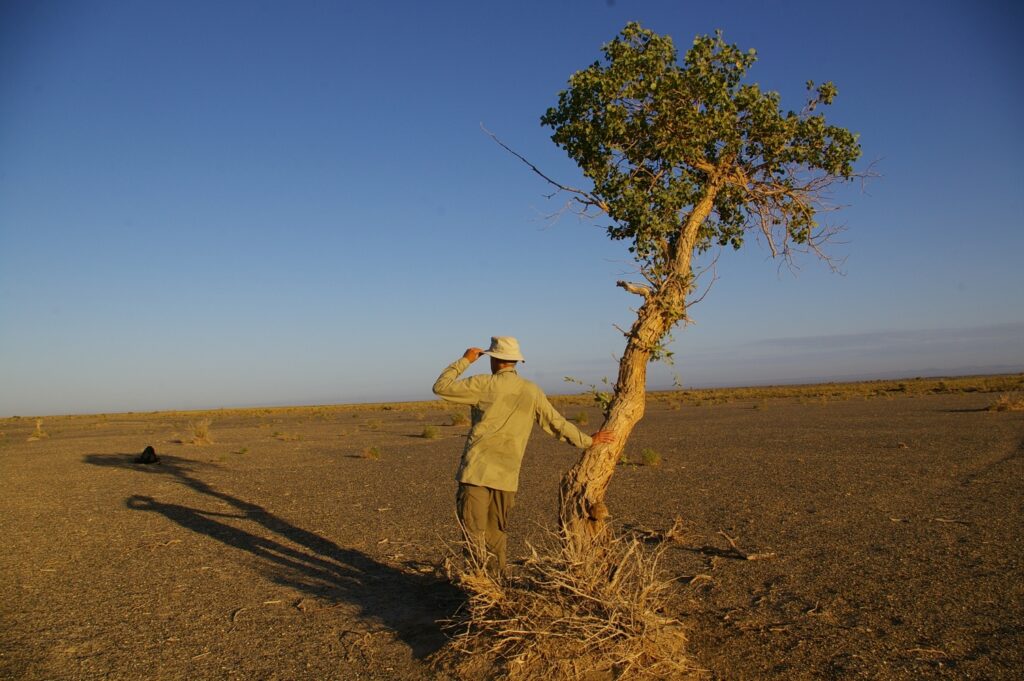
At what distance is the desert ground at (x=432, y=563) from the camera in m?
5.03

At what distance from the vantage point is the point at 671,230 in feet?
20.5

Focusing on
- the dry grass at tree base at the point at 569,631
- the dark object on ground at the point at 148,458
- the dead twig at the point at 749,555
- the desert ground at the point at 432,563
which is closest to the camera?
the dry grass at tree base at the point at 569,631

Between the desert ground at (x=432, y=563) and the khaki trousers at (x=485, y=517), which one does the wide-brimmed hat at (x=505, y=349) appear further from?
the desert ground at (x=432, y=563)

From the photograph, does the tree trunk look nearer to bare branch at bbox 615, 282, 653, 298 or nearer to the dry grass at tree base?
bare branch at bbox 615, 282, 653, 298

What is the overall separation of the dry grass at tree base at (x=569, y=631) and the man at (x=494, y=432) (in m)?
0.51

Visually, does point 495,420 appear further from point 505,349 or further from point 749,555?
point 749,555

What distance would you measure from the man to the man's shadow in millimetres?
864

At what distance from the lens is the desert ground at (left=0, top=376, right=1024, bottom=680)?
198 inches

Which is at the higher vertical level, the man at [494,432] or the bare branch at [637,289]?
the bare branch at [637,289]

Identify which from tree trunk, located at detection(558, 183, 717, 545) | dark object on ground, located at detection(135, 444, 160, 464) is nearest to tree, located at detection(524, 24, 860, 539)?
tree trunk, located at detection(558, 183, 717, 545)

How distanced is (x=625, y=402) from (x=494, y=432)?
4.14 ft

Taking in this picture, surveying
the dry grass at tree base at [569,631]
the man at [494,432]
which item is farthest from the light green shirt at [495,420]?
the dry grass at tree base at [569,631]

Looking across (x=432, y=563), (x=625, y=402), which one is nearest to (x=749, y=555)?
(x=625, y=402)

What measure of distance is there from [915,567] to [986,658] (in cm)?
236
